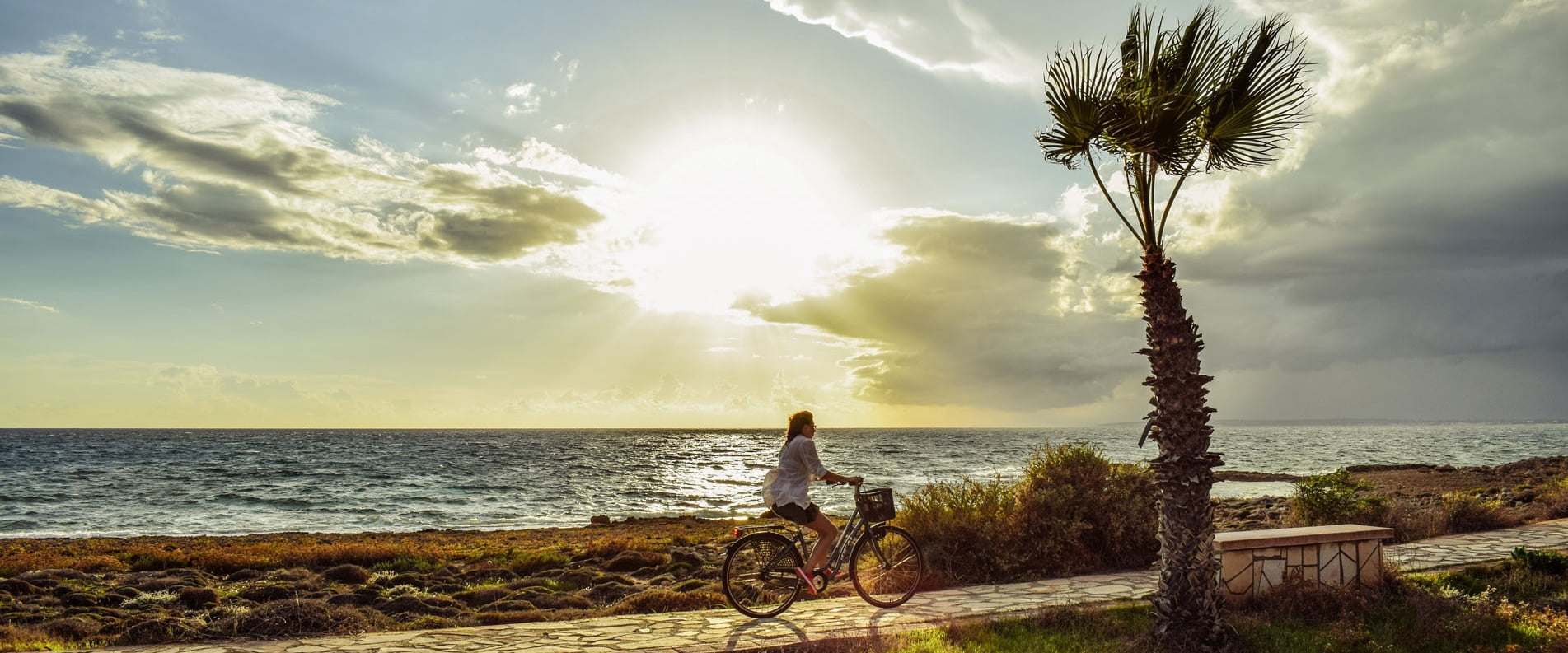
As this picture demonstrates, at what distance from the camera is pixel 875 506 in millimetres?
9352

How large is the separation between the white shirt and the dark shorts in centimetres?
5

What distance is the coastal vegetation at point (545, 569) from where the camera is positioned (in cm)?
993

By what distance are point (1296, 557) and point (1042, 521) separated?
132 inches

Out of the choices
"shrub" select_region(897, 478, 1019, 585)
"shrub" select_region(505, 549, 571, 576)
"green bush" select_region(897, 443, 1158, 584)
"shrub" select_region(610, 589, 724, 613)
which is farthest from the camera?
"shrub" select_region(505, 549, 571, 576)

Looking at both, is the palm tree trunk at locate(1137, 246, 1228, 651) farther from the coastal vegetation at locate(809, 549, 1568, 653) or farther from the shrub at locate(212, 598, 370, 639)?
the shrub at locate(212, 598, 370, 639)

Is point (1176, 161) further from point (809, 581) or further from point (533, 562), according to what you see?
point (533, 562)

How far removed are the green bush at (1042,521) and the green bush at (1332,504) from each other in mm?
3076

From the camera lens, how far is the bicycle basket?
9.34m

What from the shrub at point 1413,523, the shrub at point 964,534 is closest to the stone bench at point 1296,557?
the shrub at point 964,534

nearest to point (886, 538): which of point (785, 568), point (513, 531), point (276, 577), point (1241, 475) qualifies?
point (785, 568)

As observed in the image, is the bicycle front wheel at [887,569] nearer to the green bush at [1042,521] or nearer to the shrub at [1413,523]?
the green bush at [1042,521]

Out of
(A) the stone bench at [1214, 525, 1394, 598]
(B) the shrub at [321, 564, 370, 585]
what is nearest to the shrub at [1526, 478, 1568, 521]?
(A) the stone bench at [1214, 525, 1394, 598]

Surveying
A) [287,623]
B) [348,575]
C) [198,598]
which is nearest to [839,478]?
[287,623]

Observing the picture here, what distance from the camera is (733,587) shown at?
29.9 feet
